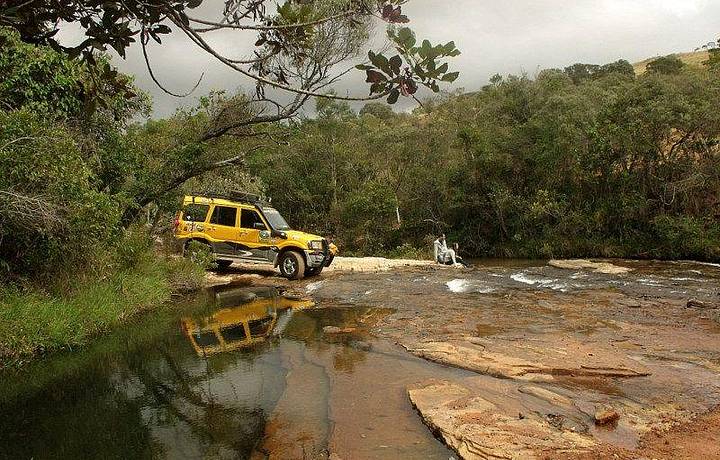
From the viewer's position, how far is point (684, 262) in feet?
66.7

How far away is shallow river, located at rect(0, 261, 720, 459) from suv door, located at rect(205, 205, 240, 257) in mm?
3956

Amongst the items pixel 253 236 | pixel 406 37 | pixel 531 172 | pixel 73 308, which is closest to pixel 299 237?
pixel 253 236

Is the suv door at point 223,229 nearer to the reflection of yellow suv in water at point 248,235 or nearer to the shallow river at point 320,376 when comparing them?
the reflection of yellow suv in water at point 248,235

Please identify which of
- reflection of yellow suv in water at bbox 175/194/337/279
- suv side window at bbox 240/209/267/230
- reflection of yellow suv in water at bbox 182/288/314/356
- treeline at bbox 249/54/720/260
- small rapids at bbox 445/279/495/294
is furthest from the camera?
treeline at bbox 249/54/720/260

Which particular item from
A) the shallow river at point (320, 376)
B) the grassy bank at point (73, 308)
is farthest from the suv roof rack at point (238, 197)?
the shallow river at point (320, 376)

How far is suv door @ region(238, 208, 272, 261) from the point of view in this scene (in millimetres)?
14539

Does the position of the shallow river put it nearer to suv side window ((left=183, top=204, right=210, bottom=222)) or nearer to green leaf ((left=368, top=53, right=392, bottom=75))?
green leaf ((left=368, top=53, right=392, bottom=75))

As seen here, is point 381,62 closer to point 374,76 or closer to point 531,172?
point 374,76

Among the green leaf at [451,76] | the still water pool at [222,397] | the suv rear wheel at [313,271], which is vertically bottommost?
the still water pool at [222,397]

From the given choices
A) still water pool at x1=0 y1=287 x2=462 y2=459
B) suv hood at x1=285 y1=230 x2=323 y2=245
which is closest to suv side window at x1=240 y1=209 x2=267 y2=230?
suv hood at x1=285 y1=230 x2=323 y2=245

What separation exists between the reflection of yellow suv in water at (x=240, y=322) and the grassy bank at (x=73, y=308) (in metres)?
1.25

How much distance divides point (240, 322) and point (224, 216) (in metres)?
6.55

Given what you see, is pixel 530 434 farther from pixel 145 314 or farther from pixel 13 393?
pixel 145 314

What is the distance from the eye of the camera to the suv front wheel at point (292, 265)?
14.2 metres
